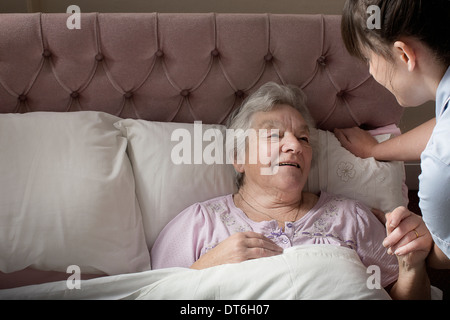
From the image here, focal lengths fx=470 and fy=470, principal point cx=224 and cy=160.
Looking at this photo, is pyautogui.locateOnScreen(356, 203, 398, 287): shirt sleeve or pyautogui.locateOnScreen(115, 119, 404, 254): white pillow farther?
pyautogui.locateOnScreen(115, 119, 404, 254): white pillow

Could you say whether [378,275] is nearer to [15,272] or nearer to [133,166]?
[133,166]

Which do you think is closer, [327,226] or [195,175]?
[327,226]

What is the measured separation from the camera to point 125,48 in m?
1.56

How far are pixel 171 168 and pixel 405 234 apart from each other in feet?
2.44

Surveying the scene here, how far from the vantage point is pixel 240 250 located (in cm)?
122

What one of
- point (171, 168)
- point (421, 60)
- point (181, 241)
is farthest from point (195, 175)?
point (421, 60)

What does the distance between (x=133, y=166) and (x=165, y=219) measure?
0.20 m

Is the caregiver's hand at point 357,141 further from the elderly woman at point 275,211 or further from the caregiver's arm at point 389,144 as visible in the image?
the elderly woman at point 275,211

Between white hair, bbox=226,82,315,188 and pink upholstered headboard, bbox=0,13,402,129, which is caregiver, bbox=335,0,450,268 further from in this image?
pink upholstered headboard, bbox=0,13,402,129

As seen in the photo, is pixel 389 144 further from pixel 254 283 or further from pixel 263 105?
pixel 254 283

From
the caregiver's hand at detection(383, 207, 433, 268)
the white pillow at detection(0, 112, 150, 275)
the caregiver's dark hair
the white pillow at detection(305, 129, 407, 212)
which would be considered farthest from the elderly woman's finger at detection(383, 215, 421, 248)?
the white pillow at detection(0, 112, 150, 275)

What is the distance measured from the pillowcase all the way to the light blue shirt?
30.8 inches

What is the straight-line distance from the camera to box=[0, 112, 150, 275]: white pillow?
1.26 m
